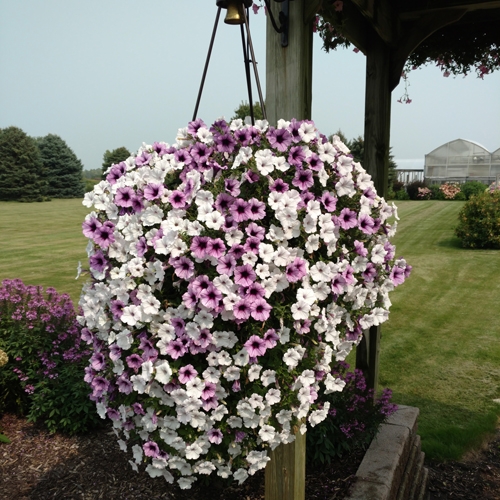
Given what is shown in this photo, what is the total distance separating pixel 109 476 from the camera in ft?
9.07

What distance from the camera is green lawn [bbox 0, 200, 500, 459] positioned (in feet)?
13.4

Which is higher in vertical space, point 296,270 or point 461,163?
point 461,163

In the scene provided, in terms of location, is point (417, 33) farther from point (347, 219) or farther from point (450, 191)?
point (450, 191)

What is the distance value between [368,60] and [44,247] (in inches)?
431

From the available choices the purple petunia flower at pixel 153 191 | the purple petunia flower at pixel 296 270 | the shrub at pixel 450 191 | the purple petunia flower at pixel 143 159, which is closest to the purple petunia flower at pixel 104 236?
the purple petunia flower at pixel 153 191

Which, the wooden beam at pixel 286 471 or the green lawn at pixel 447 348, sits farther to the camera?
the green lawn at pixel 447 348

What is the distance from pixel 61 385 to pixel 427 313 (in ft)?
16.7

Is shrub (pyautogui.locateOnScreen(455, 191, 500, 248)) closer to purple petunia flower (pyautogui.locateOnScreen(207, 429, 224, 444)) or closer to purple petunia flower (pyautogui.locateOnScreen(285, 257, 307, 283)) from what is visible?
purple petunia flower (pyautogui.locateOnScreen(285, 257, 307, 283))

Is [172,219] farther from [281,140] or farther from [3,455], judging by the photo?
[3,455]

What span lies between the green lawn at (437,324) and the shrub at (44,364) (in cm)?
243

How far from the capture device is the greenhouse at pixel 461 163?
27.5 metres

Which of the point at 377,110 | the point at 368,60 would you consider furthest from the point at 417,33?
the point at 377,110

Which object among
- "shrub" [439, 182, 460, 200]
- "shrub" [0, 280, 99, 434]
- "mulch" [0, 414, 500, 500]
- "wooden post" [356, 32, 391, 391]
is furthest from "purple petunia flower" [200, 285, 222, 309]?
"shrub" [439, 182, 460, 200]

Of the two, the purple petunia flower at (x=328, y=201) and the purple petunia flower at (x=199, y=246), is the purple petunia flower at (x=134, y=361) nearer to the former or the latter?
the purple petunia flower at (x=199, y=246)
